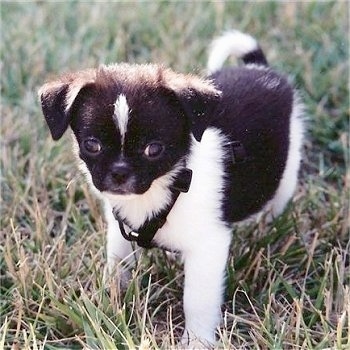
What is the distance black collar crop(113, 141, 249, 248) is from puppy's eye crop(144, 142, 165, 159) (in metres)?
0.19

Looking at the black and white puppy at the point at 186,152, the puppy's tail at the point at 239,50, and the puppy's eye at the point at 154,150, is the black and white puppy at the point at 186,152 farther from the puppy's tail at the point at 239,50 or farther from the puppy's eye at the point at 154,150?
the puppy's tail at the point at 239,50

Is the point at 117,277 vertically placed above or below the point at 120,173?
below

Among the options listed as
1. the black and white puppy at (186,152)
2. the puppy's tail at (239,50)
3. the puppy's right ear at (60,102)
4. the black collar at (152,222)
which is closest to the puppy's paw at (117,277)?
the black and white puppy at (186,152)

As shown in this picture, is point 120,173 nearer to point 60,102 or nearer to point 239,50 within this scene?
point 60,102

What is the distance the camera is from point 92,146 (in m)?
2.82

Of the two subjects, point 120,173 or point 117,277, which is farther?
point 117,277

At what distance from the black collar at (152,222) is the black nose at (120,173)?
30 cm

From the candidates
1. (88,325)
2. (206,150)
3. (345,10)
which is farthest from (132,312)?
(345,10)

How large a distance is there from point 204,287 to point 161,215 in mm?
327

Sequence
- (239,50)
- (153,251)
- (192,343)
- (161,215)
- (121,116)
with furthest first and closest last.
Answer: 1. (239,50)
2. (153,251)
3. (192,343)
4. (161,215)
5. (121,116)

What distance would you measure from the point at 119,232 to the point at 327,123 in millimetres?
1741

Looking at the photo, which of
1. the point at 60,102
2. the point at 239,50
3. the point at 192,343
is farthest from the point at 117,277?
the point at 239,50

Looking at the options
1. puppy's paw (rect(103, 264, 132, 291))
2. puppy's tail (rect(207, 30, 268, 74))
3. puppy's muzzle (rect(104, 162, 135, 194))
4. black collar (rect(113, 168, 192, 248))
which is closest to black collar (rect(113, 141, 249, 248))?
black collar (rect(113, 168, 192, 248))

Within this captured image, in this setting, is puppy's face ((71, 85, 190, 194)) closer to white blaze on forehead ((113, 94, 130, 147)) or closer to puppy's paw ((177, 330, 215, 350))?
white blaze on forehead ((113, 94, 130, 147))
